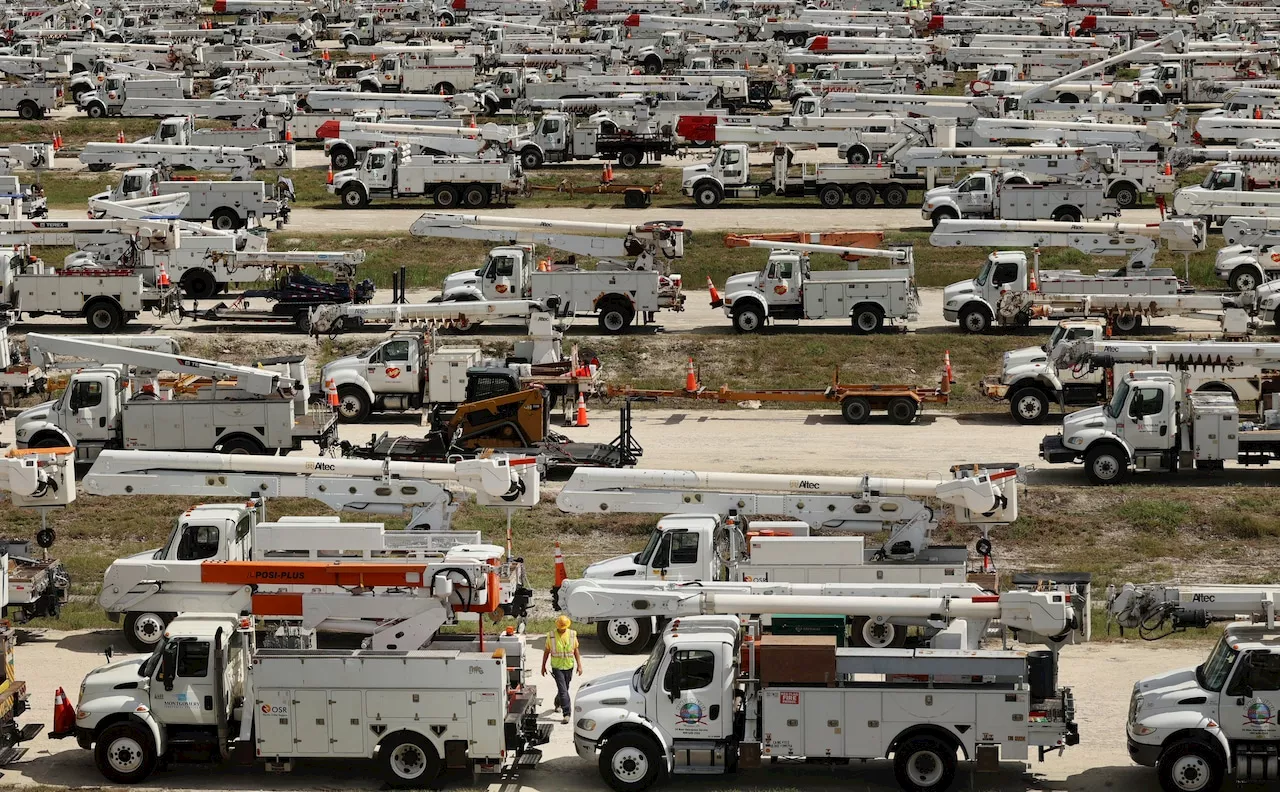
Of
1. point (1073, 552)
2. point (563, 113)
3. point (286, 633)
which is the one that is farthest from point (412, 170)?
point (286, 633)

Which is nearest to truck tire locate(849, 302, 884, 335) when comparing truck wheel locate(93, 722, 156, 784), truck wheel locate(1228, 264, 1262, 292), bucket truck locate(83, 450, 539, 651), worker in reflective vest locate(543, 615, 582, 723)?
truck wheel locate(1228, 264, 1262, 292)

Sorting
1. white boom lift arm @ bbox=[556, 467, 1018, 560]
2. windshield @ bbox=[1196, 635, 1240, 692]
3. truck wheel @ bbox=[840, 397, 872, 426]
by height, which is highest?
white boom lift arm @ bbox=[556, 467, 1018, 560]

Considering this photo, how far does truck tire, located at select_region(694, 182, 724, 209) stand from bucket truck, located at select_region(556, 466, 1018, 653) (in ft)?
126

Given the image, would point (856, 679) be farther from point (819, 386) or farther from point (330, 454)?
point (819, 386)

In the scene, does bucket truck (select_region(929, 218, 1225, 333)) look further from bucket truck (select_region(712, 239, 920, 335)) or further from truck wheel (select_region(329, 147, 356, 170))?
truck wheel (select_region(329, 147, 356, 170))

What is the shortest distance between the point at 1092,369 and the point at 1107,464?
3.57 meters

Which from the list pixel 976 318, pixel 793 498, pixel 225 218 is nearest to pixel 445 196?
pixel 225 218

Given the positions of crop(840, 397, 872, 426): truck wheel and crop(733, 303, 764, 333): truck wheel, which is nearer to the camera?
crop(840, 397, 872, 426): truck wheel

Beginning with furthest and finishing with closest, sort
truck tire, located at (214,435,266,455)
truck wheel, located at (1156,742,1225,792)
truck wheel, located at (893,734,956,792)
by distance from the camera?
truck tire, located at (214,435,266,455)
truck wheel, located at (893,734,956,792)
truck wheel, located at (1156,742,1225,792)

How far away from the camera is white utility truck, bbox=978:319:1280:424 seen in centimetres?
Answer: 3894

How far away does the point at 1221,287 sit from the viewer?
5634cm

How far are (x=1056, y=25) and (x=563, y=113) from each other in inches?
1579

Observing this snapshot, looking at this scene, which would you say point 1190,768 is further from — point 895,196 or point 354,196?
point 354,196

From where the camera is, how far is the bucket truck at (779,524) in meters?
29.4
